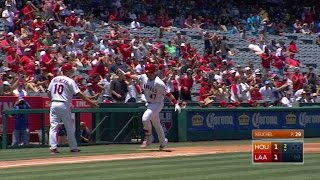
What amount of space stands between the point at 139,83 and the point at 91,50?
369 centimetres

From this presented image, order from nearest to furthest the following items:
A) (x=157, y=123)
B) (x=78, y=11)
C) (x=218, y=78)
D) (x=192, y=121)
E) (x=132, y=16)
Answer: (x=157, y=123) → (x=192, y=121) → (x=218, y=78) → (x=78, y=11) → (x=132, y=16)

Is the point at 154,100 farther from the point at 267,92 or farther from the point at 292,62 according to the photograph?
the point at 292,62

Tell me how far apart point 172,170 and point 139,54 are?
15470 mm

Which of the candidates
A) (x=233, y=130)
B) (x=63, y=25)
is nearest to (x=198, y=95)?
(x=233, y=130)

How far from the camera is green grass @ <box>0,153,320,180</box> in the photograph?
464 inches

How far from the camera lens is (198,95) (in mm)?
27906

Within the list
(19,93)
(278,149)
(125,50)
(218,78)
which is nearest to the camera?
(278,149)

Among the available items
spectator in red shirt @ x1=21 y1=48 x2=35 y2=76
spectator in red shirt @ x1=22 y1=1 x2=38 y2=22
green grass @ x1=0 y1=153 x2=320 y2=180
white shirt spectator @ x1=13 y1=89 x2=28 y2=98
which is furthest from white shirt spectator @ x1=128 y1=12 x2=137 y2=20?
green grass @ x1=0 y1=153 x2=320 y2=180

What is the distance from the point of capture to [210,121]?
24844 millimetres

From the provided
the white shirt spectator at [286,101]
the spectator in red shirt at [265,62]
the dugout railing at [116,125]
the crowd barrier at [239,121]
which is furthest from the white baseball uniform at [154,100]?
the spectator in red shirt at [265,62]

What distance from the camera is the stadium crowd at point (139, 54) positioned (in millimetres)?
23891

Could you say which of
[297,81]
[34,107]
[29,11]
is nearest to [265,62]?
[297,81]

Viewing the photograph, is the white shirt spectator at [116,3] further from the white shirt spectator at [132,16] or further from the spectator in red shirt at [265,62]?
the spectator in red shirt at [265,62]

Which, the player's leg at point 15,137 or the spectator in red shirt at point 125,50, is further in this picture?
the spectator in red shirt at point 125,50
